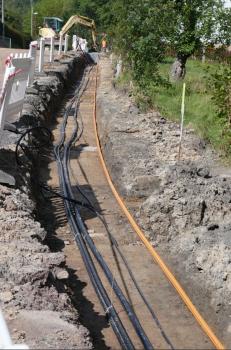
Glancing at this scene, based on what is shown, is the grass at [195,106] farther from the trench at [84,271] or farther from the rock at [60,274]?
the rock at [60,274]

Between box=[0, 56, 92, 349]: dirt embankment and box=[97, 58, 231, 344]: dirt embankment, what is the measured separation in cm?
162

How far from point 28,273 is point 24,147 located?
215 inches

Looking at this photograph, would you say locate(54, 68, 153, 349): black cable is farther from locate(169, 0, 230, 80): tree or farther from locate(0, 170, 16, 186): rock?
locate(169, 0, 230, 80): tree

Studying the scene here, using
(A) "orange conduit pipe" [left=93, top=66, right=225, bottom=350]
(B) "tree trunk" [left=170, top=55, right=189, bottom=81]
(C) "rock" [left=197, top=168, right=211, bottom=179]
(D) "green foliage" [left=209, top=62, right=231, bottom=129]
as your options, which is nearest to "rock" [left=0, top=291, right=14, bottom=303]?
(A) "orange conduit pipe" [left=93, top=66, right=225, bottom=350]

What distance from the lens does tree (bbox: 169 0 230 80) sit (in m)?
19.3

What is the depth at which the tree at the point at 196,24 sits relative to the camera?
19.3 meters

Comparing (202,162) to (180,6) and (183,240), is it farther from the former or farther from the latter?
(180,6)

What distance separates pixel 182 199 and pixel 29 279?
3.48 m

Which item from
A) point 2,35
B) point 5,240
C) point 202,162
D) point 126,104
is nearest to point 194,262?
point 5,240

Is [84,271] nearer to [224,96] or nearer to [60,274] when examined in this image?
[60,274]

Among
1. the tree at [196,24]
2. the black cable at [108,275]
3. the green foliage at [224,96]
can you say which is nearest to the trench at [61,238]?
the black cable at [108,275]

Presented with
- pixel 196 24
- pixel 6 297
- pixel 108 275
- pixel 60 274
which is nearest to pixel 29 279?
pixel 6 297

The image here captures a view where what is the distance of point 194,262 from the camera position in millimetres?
6867

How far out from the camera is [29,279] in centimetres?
525
